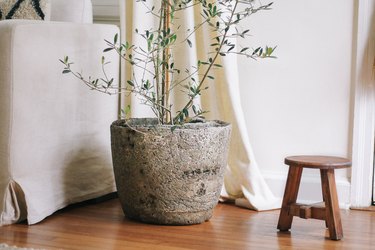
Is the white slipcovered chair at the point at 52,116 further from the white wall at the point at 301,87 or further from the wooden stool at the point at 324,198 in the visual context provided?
the wooden stool at the point at 324,198

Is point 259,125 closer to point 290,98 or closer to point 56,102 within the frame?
point 290,98

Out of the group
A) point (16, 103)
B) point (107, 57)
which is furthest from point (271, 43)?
point (16, 103)

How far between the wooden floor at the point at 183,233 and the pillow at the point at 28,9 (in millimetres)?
766

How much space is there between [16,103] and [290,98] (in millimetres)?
1092

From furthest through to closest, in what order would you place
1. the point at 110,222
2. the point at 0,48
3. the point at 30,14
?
the point at 30,14, the point at 110,222, the point at 0,48

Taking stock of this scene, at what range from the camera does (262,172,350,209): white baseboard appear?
2.59 metres

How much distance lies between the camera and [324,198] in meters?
2.11

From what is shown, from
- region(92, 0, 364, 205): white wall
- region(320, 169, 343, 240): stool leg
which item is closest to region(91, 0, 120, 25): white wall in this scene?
region(92, 0, 364, 205): white wall

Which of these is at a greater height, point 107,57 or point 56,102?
point 107,57

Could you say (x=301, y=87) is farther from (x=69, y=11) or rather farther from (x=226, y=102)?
(x=69, y=11)

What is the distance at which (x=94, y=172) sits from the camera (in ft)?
8.55

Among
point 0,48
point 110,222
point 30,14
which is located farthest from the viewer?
point 30,14

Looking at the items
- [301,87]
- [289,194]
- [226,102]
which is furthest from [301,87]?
[289,194]

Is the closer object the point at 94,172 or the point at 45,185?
the point at 45,185
